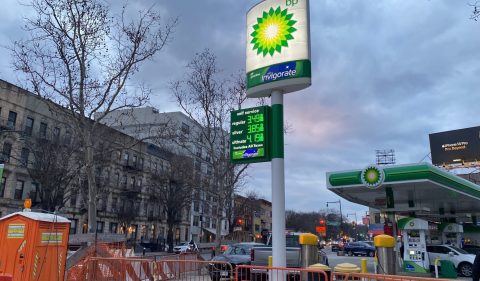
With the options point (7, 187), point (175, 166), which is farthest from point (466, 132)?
point (7, 187)

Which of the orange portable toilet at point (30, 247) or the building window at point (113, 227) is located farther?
the building window at point (113, 227)

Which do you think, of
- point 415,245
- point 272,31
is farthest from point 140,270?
point 415,245

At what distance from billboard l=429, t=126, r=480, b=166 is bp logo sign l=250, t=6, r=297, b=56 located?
48.9 meters

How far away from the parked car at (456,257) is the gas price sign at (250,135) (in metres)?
18.0

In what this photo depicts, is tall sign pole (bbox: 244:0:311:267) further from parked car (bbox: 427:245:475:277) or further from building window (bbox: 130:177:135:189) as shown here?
building window (bbox: 130:177:135:189)

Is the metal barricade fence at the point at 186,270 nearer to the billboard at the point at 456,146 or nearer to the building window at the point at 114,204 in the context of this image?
the building window at the point at 114,204

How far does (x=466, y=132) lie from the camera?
52.9m

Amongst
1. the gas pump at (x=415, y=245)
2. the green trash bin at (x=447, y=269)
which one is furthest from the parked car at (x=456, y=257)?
the gas pump at (x=415, y=245)

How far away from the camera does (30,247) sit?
405 inches

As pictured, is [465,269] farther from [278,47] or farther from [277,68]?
[278,47]

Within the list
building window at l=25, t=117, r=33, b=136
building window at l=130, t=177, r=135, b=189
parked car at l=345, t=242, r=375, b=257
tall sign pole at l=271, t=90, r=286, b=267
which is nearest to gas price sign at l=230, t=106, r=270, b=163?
tall sign pole at l=271, t=90, r=286, b=267

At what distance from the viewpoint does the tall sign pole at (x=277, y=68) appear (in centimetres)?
1071

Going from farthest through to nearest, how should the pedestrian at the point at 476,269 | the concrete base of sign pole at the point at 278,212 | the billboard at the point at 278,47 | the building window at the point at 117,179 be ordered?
1. the building window at the point at 117,179
2. the billboard at the point at 278,47
3. the concrete base of sign pole at the point at 278,212
4. the pedestrian at the point at 476,269

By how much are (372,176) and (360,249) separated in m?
32.0
